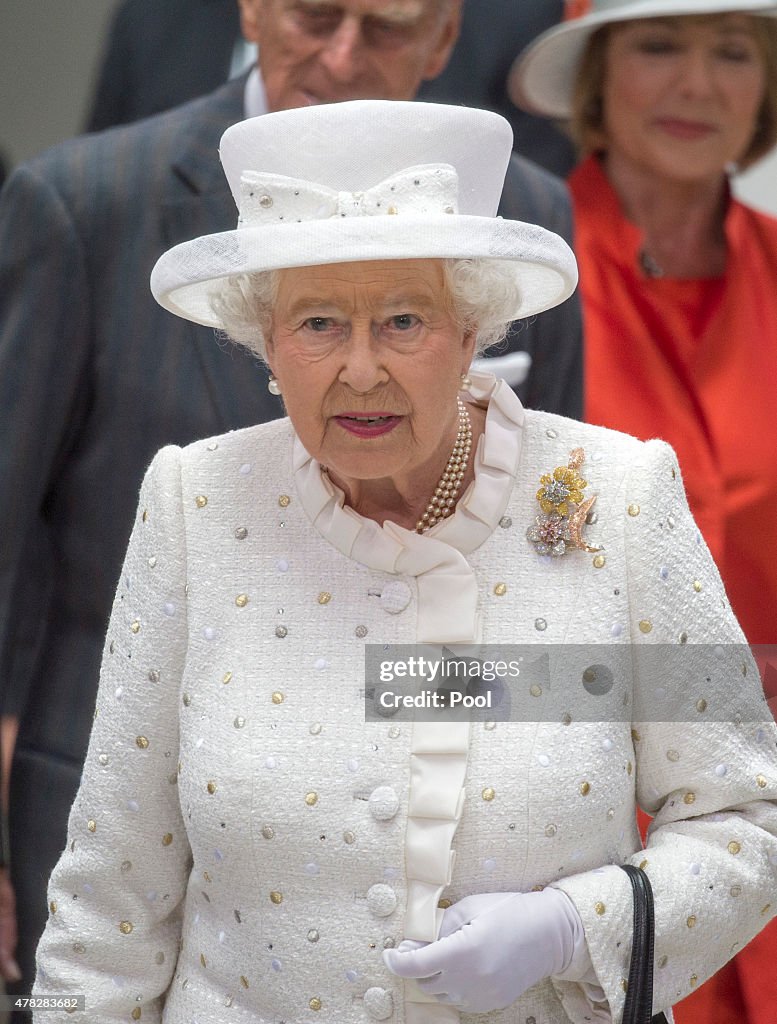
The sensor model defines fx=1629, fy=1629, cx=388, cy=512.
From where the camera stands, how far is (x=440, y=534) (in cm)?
191

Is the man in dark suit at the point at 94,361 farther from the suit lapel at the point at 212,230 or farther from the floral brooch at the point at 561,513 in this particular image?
the floral brooch at the point at 561,513

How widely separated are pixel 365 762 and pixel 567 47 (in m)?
1.98

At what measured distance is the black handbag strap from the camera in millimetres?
1832

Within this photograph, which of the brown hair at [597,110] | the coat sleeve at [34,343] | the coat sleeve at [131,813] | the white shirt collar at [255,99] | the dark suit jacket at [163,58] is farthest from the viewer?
the dark suit jacket at [163,58]

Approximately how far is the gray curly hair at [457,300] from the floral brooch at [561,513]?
0.61 ft

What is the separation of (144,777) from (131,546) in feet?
0.93

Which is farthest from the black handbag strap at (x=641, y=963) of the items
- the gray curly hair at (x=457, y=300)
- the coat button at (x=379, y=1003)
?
the gray curly hair at (x=457, y=300)

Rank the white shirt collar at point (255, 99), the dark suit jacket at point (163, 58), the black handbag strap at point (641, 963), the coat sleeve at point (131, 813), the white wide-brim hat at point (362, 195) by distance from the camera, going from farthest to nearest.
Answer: the dark suit jacket at point (163, 58) < the white shirt collar at point (255, 99) < the coat sleeve at point (131, 813) < the black handbag strap at point (641, 963) < the white wide-brim hat at point (362, 195)

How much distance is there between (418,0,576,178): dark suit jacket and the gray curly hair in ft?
6.29

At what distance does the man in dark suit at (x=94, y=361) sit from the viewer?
2.51 meters

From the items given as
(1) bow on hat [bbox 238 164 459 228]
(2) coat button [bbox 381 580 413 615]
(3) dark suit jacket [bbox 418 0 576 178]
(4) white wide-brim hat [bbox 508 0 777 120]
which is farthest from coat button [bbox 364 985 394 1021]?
(3) dark suit jacket [bbox 418 0 576 178]

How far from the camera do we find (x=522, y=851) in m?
1.81

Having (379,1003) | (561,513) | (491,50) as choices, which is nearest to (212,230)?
(561,513)

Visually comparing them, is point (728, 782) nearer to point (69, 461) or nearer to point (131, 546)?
point (131, 546)
